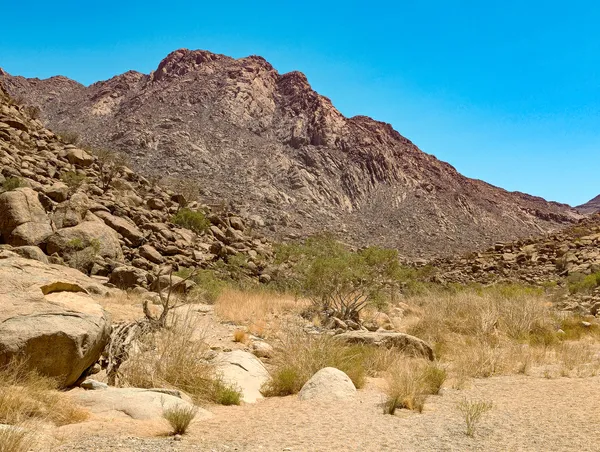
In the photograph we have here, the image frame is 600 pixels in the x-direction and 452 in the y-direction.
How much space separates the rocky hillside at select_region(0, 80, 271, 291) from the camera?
53.0 ft

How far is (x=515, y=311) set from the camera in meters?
11.3

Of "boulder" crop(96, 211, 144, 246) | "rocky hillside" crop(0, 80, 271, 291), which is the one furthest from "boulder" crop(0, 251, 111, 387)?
"boulder" crop(96, 211, 144, 246)

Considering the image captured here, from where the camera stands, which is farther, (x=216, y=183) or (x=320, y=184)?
(x=320, y=184)

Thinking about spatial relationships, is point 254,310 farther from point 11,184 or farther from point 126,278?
point 11,184

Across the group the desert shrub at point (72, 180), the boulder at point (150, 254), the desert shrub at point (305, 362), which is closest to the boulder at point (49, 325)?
the desert shrub at point (305, 362)

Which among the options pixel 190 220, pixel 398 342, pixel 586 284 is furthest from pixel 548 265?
pixel 190 220

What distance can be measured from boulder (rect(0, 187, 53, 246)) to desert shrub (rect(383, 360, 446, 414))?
46.8 ft

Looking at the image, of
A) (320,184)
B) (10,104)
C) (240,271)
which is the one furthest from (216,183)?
(240,271)

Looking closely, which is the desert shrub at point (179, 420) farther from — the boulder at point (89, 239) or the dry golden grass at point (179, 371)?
the boulder at point (89, 239)

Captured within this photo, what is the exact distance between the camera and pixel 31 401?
3979 mm

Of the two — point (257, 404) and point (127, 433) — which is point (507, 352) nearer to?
point (257, 404)

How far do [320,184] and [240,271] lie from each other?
141 ft

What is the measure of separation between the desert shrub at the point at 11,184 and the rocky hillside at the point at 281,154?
25.4 metres

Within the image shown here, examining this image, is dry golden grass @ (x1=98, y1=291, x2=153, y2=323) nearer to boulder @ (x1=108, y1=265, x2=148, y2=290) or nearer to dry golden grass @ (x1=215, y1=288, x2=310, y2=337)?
boulder @ (x1=108, y1=265, x2=148, y2=290)
